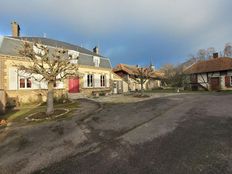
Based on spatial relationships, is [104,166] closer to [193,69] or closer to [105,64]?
[105,64]

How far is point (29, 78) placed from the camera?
51.6 feet

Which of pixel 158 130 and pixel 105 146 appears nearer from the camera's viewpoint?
pixel 105 146

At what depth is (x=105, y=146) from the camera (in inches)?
185

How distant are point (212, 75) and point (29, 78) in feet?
87.5

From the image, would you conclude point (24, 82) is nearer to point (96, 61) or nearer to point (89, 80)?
point (89, 80)

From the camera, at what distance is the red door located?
19764 mm

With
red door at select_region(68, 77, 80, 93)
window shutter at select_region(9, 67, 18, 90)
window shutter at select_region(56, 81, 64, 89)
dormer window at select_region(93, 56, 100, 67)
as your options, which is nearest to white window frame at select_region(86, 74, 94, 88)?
red door at select_region(68, 77, 80, 93)

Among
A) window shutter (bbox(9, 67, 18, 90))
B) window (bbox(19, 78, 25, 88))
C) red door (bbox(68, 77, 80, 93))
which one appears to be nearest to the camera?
window shutter (bbox(9, 67, 18, 90))

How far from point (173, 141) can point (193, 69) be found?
88.2 feet

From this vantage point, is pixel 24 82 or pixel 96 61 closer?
pixel 24 82

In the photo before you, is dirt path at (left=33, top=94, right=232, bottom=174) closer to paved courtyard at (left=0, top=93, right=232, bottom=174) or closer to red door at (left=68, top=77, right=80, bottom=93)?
paved courtyard at (left=0, top=93, right=232, bottom=174)

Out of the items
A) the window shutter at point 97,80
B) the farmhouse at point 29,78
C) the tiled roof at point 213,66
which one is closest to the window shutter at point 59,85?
the farmhouse at point 29,78

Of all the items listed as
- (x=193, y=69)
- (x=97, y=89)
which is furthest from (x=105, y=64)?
(x=193, y=69)

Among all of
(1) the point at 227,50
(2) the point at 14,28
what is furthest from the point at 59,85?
(1) the point at 227,50
